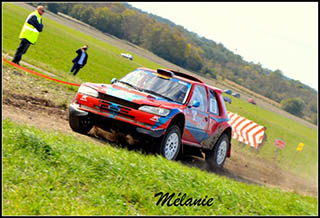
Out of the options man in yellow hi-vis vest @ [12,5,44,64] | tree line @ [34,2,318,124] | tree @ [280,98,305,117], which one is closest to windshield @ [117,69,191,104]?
man in yellow hi-vis vest @ [12,5,44,64]

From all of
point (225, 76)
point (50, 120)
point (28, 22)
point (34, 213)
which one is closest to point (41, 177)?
point (34, 213)

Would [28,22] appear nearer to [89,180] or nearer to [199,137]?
[199,137]

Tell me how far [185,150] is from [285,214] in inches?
146

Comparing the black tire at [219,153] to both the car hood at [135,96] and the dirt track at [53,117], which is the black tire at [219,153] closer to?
the dirt track at [53,117]

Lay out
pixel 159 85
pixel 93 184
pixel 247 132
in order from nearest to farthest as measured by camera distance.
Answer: pixel 93 184, pixel 159 85, pixel 247 132

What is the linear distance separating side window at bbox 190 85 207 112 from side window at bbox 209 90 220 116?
1.01 ft

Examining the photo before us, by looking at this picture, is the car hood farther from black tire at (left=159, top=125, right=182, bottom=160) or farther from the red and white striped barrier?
the red and white striped barrier

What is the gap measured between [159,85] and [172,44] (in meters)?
56.1

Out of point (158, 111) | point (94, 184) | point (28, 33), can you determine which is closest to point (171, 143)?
point (158, 111)

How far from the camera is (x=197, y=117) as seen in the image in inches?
420

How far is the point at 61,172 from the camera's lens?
6.00 meters

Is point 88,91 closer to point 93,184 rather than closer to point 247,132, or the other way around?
point 93,184

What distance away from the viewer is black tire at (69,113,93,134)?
954 cm

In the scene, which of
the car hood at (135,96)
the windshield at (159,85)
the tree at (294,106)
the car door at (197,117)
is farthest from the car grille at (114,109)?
the tree at (294,106)
